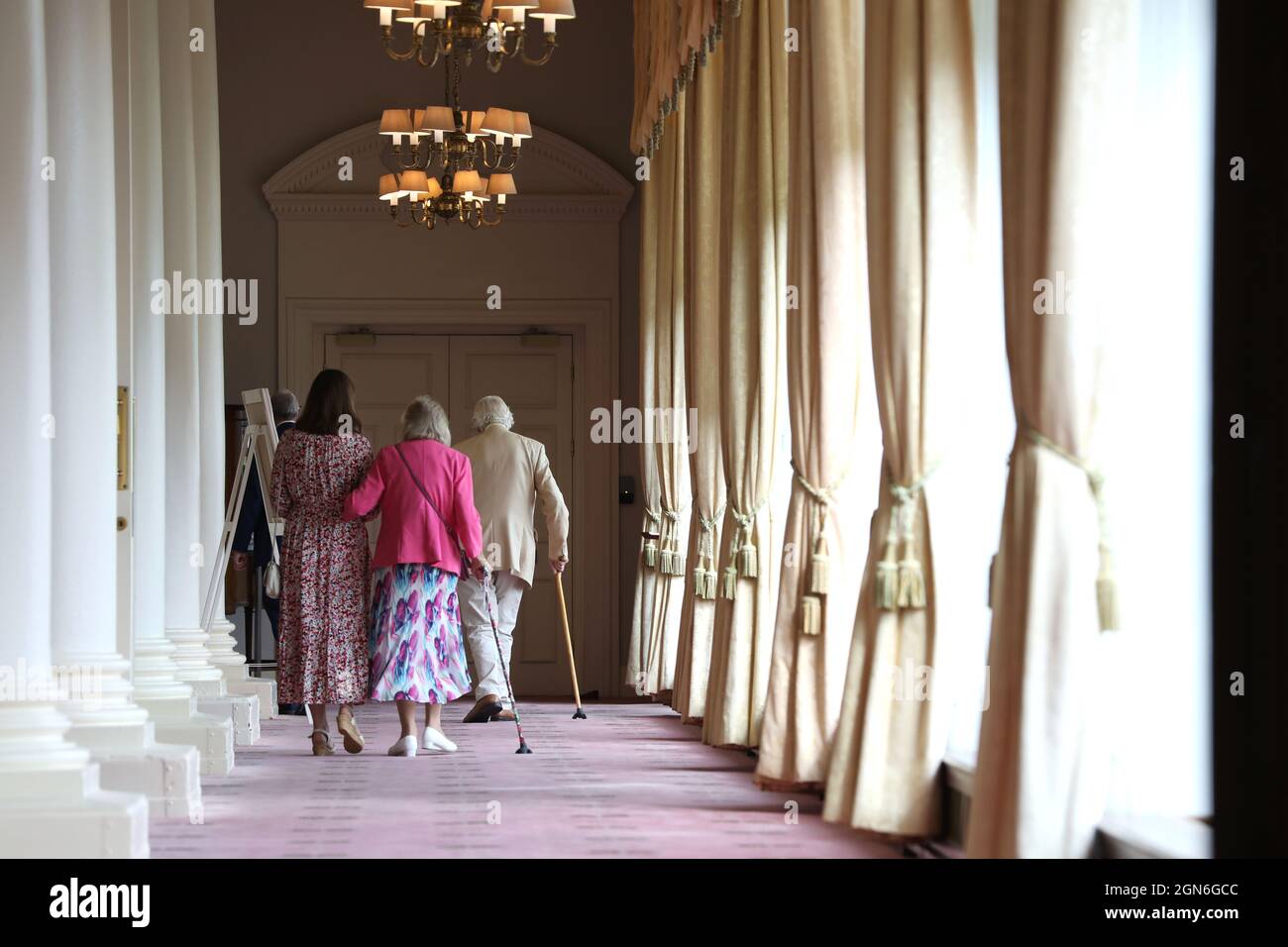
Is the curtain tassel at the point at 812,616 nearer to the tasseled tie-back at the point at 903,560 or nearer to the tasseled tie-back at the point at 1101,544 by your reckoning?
the tasseled tie-back at the point at 903,560

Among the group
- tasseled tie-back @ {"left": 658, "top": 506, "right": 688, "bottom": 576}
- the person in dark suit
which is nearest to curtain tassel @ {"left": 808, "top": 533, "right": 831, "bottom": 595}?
tasseled tie-back @ {"left": 658, "top": 506, "right": 688, "bottom": 576}

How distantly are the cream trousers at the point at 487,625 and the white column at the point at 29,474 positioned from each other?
4214 mm

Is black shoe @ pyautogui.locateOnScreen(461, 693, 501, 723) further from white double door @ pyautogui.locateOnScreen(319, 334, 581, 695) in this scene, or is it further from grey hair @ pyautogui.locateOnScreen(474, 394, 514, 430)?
white double door @ pyautogui.locateOnScreen(319, 334, 581, 695)

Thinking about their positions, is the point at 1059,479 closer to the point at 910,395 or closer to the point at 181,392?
the point at 910,395

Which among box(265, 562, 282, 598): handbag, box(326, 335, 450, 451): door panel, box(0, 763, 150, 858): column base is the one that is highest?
box(326, 335, 450, 451): door panel

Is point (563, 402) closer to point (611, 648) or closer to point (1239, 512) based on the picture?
point (611, 648)

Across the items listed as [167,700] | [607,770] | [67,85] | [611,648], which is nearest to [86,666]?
[167,700]

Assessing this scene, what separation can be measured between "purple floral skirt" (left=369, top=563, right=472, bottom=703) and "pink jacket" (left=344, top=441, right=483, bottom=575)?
8 centimetres

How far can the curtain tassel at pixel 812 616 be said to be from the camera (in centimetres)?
569

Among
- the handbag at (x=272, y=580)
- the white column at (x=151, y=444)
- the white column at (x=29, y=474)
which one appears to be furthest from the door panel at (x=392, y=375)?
the white column at (x=29, y=474)

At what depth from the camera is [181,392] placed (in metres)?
8.18

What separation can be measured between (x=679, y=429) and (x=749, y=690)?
3352mm

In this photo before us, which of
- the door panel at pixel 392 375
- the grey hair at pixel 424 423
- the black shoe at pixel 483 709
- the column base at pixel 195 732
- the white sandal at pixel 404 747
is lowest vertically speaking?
the black shoe at pixel 483 709

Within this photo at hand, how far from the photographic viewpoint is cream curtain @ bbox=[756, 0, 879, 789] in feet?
18.7
